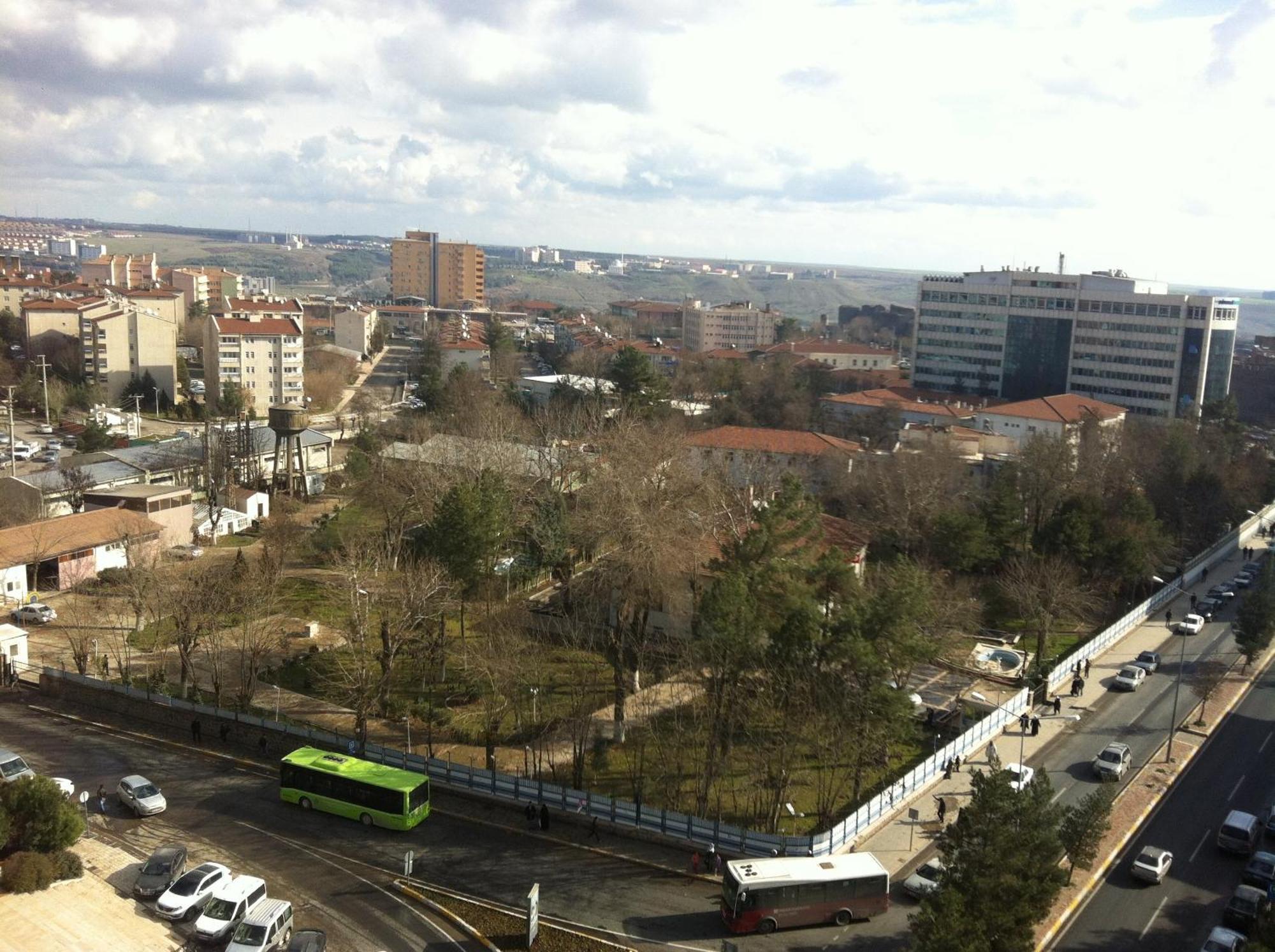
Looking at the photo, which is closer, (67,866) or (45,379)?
(67,866)

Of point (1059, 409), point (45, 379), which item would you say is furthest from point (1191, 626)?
point (45, 379)

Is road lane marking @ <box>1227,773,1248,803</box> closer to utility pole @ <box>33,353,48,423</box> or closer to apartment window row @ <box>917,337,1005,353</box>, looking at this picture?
apartment window row @ <box>917,337,1005,353</box>

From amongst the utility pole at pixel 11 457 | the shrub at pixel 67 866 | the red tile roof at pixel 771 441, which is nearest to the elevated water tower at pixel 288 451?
the utility pole at pixel 11 457

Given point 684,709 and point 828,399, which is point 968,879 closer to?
point 684,709

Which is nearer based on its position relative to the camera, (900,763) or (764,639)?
(764,639)

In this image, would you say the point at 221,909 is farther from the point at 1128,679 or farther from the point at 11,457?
the point at 11,457

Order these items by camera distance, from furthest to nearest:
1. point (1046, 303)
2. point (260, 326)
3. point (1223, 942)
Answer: point (1046, 303), point (260, 326), point (1223, 942)

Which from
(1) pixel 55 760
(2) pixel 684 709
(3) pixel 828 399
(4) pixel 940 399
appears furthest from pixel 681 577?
(4) pixel 940 399
